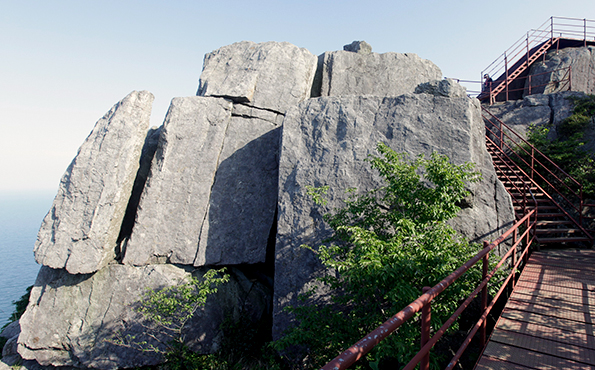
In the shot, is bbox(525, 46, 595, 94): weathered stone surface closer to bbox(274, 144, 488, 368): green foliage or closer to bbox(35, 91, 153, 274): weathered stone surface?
bbox(274, 144, 488, 368): green foliage

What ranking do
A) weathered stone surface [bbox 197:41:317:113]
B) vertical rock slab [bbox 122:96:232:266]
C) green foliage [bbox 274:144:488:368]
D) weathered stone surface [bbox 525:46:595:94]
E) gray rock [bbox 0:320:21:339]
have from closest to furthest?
1. green foliage [bbox 274:144:488:368]
2. vertical rock slab [bbox 122:96:232:266]
3. weathered stone surface [bbox 197:41:317:113]
4. gray rock [bbox 0:320:21:339]
5. weathered stone surface [bbox 525:46:595:94]

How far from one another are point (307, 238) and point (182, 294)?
3.15 m

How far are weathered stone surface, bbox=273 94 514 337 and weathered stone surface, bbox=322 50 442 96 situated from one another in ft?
12.1

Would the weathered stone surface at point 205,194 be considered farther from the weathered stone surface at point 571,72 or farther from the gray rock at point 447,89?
the weathered stone surface at point 571,72

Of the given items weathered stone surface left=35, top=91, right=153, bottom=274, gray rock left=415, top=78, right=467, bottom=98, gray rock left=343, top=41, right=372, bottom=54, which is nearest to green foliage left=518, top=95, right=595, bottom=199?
gray rock left=415, top=78, right=467, bottom=98

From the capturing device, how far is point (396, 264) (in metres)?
4.69

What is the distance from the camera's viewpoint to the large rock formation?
774 centimetres

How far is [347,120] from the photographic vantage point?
8.35 metres

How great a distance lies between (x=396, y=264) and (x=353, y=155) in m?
3.76

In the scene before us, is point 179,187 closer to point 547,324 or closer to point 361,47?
point 547,324

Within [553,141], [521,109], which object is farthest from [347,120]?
[521,109]

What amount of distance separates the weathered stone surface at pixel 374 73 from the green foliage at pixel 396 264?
6.55 m

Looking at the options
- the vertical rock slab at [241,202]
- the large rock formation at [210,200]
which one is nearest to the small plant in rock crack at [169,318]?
the large rock formation at [210,200]

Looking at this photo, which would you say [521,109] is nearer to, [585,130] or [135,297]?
[585,130]
